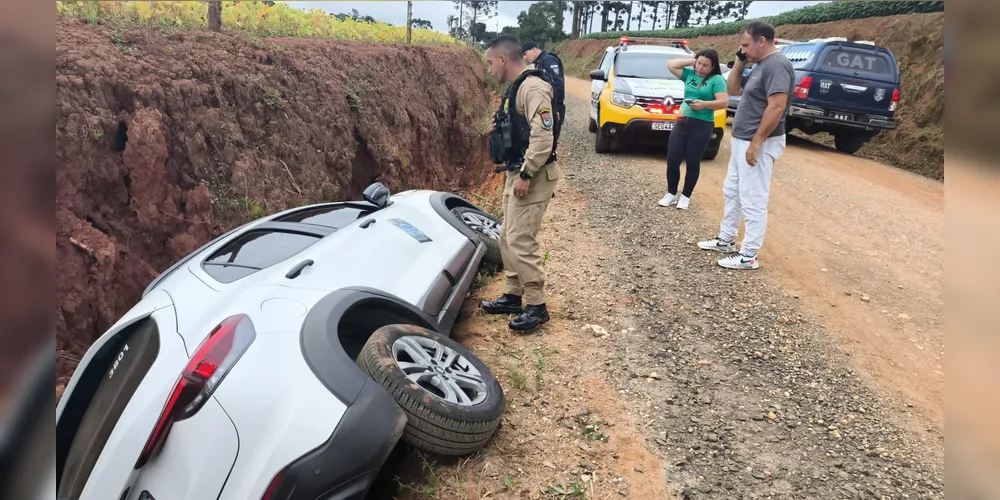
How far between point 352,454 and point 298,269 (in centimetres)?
109

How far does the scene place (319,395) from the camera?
2229 millimetres

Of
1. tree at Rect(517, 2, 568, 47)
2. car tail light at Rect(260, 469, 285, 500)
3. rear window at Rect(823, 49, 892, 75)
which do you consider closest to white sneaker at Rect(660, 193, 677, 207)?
car tail light at Rect(260, 469, 285, 500)

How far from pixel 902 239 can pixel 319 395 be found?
6181 millimetres

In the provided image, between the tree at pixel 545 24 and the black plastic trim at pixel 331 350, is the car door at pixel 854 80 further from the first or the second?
the tree at pixel 545 24

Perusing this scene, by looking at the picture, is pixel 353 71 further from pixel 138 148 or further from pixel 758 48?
pixel 758 48

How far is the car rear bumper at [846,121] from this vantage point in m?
10.0

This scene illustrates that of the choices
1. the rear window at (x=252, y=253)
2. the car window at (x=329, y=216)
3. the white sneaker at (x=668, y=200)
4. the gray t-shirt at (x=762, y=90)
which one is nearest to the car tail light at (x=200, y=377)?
the rear window at (x=252, y=253)

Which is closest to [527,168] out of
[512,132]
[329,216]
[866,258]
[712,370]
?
[512,132]

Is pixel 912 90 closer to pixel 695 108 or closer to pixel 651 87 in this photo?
pixel 651 87

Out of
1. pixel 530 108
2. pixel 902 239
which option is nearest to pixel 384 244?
pixel 530 108

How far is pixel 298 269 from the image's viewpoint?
291cm
